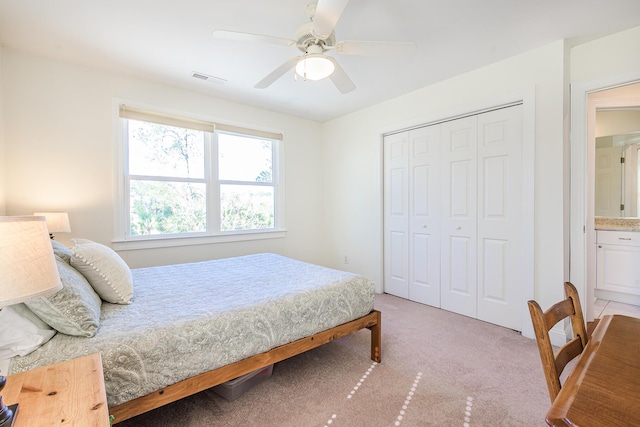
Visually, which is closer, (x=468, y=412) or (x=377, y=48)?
(x=468, y=412)

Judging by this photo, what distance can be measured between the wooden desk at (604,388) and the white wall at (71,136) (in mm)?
3431

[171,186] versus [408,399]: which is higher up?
[171,186]

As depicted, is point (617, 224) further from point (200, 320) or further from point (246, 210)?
point (200, 320)

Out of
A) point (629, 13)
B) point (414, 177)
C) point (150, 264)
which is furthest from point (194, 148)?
point (629, 13)

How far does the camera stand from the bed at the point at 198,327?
1.20 metres

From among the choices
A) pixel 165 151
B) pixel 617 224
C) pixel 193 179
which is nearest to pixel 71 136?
pixel 165 151

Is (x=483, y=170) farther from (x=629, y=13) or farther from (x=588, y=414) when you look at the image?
(x=588, y=414)

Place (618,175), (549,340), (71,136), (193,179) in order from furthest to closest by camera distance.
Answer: (618,175) → (193,179) → (71,136) → (549,340)

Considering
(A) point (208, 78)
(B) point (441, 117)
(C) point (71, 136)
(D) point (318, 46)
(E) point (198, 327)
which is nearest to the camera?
(E) point (198, 327)

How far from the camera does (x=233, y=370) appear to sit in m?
1.50

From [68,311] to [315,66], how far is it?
6.03 feet

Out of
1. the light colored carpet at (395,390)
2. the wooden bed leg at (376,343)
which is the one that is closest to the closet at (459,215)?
the light colored carpet at (395,390)

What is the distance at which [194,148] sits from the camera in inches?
136

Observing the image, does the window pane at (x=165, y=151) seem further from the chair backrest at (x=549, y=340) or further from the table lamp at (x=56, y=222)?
the chair backrest at (x=549, y=340)
